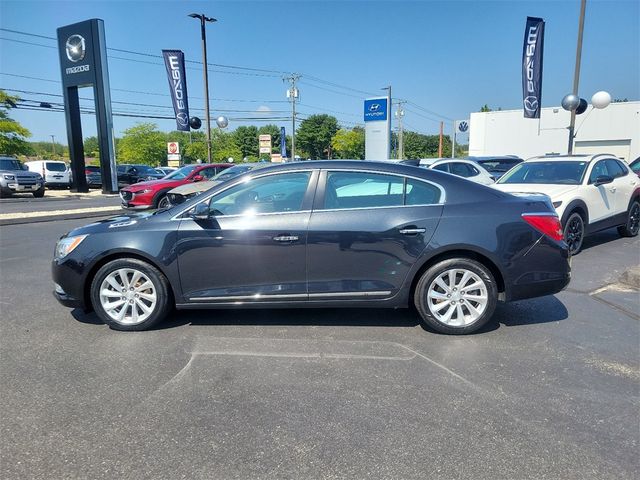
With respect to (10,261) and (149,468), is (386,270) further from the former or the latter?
(10,261)

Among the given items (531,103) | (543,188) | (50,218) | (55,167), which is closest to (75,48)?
(55,167)

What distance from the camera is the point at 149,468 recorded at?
2314 millimetres

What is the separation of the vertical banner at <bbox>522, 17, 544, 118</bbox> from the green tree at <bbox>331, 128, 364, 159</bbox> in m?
69.9

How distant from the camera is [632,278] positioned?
5.63 meters

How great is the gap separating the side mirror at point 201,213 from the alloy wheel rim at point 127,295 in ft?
2.44

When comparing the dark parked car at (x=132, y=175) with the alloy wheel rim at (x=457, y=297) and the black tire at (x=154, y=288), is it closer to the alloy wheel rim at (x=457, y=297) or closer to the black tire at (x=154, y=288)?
the black tire at (x=154, y=288)

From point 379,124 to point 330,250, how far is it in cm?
1460

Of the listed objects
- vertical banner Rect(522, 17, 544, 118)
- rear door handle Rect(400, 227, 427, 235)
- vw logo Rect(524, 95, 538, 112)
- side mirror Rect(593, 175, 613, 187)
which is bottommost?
rear door handle Rect(400, 227, 427, 235)

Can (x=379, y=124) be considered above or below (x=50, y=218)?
above

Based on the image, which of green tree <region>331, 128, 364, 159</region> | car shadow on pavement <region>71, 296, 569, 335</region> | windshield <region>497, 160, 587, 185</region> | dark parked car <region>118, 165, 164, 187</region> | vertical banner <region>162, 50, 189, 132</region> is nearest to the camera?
car shadow on pavement <region>71, 296, 569, 335</region>

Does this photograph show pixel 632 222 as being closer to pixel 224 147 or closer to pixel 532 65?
pixel 532 65

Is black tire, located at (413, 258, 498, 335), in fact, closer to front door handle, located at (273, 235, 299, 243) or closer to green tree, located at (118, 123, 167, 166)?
front door handle, located at (273, 235, 299, 243)

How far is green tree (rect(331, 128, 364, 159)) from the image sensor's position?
89250 millimetres

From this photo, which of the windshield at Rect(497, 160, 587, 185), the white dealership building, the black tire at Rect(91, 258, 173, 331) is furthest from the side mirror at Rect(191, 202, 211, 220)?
the white dealership building
